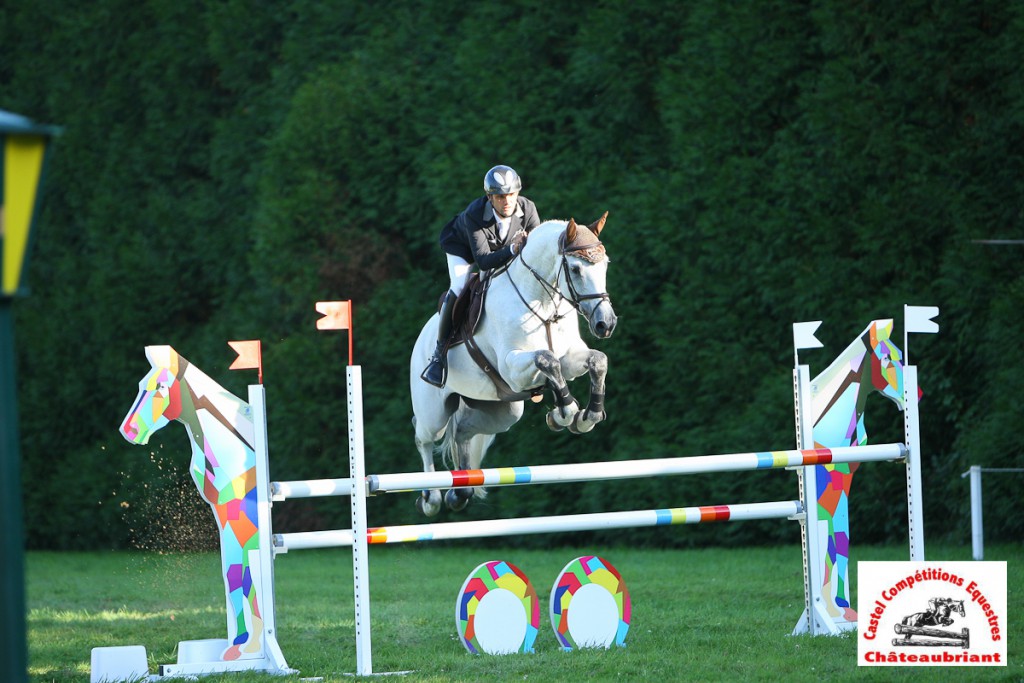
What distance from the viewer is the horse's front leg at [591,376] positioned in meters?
5.23

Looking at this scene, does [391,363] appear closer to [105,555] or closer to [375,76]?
[375,76]

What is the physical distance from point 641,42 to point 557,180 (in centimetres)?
127

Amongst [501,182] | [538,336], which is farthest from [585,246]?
[501,182]

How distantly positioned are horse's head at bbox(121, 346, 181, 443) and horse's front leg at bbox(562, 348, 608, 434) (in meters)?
1.68

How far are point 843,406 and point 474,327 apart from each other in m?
1.75

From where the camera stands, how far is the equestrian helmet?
5586 millimetres

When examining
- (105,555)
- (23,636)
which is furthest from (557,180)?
(23,636)

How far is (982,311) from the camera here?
8.02 metres

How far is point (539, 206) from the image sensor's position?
980 centimetres

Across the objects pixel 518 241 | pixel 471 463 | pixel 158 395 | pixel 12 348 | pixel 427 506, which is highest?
pixel 518 241

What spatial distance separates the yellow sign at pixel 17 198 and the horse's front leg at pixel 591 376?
3148mm

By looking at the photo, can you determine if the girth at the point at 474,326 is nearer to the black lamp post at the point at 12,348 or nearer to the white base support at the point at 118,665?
the white base support at the point at 118,665

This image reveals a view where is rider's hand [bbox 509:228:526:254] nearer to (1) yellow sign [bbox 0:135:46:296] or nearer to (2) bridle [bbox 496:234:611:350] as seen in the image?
(2) bridle [bbox 496:234:611:350]

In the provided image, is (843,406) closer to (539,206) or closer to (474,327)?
(474,327)
